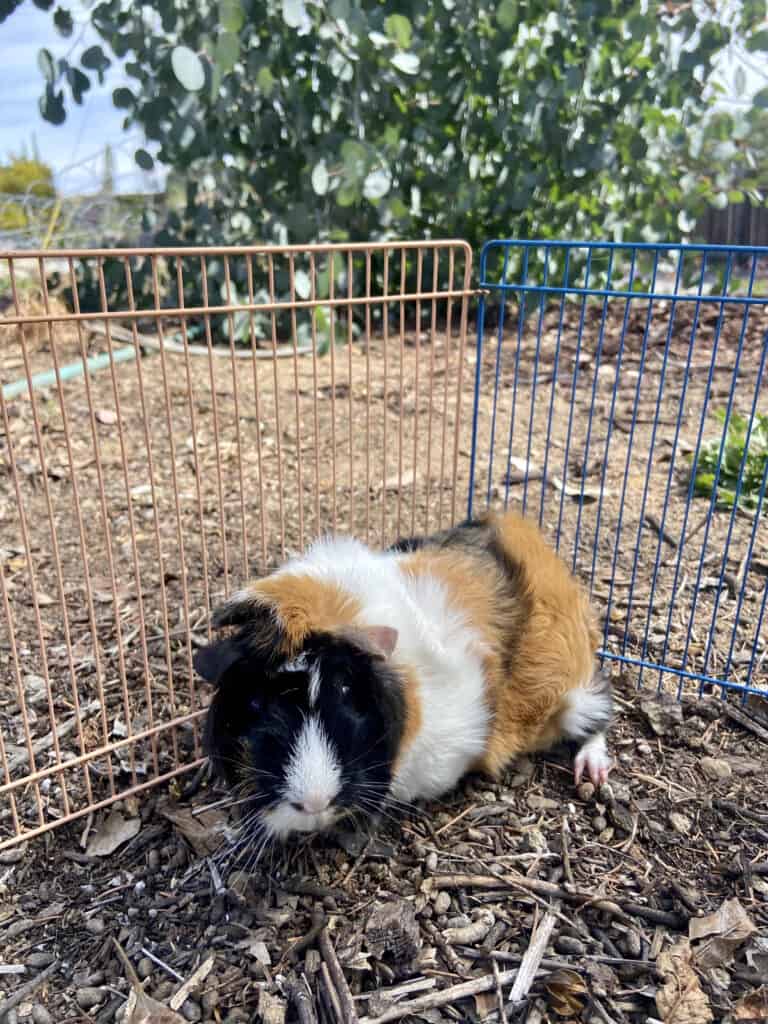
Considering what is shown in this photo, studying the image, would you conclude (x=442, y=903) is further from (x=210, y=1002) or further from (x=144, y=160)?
(x=144, y=160)

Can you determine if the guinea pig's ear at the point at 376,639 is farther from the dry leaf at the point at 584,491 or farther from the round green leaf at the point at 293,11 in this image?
the round green leaf at the point at 293,11

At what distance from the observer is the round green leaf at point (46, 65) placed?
3.69 metres

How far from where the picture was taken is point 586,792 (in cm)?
180

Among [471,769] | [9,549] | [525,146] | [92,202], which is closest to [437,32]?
Result: [525,146]

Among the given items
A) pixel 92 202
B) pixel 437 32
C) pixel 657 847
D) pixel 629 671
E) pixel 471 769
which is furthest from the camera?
pixel 92 202

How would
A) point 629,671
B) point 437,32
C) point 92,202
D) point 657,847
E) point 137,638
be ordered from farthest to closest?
point 92,202 → point 437,32 → point 137,638 → point 629,671 → point 657,847

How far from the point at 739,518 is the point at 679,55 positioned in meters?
3.14

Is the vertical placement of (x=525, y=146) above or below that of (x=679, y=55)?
below

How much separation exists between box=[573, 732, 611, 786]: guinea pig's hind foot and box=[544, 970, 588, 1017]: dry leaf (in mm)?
514

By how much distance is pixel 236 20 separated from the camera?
3648 mm

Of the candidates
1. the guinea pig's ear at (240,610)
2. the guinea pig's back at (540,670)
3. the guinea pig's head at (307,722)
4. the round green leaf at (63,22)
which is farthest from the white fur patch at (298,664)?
the round green leaf at (63,22)

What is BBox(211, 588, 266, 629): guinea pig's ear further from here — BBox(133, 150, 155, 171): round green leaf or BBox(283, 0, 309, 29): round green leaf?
BBox(133, 150, 155, 171): round green leaf

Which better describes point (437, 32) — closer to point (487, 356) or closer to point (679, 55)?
point (679, 55)

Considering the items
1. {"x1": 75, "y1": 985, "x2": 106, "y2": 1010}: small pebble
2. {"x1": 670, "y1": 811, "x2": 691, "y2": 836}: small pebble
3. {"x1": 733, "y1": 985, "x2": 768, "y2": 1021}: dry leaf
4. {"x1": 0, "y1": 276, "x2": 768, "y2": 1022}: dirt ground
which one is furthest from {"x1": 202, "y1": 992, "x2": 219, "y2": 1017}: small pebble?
{"x1": 670, "y1": 811, "x2": 691, "y2": 836}: small pebble
